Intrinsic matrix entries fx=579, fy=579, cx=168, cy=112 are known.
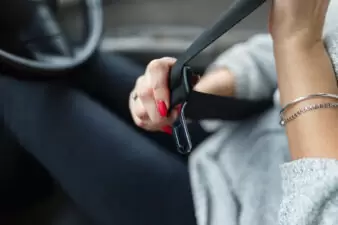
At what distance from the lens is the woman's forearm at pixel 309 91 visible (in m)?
0.55

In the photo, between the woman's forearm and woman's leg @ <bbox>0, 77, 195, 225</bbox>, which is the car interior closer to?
woman's leg @ <bbox>0, 77, 195, 225</bbox>

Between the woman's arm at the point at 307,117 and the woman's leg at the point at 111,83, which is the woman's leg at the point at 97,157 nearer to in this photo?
the woman's leg at the point at 111,83

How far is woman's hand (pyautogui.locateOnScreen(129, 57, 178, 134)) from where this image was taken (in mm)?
679

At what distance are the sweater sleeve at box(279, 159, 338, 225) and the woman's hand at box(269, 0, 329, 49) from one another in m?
0.13

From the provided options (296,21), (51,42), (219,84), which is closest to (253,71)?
(219,84)

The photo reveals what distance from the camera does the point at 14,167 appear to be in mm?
947

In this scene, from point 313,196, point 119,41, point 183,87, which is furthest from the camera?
point 119,41

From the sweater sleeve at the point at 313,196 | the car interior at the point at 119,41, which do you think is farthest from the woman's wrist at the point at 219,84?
the sweater sleeve at the point at 313,196

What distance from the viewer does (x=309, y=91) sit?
58cm

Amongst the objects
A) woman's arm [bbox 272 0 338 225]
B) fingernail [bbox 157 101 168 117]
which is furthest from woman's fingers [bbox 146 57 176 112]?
woman's arm [bbox 272 0 338 225]

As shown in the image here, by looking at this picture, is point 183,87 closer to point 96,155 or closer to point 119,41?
point 96,155

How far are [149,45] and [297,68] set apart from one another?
496mm

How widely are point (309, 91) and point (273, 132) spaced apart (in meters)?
0.12

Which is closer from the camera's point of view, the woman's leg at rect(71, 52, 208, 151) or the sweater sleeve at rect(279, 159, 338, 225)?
the sweater sleeve at rect(279, 159, 338, 225)
